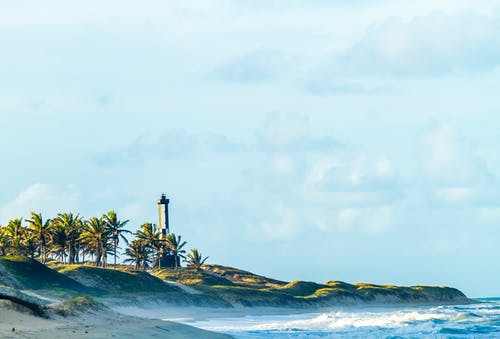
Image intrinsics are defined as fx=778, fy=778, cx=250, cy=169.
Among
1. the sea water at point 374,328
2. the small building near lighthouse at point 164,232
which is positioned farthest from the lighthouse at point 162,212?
the sea water at point 374,328

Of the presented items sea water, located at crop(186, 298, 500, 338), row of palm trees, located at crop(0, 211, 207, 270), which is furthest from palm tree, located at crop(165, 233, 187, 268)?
sea water, located at crop(186, 298, 500, 338)

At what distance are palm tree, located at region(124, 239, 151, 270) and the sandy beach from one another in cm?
9036

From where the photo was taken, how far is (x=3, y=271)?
78.1 meters

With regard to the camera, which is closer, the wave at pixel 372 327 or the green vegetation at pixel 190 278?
the wave at pixel 372 327

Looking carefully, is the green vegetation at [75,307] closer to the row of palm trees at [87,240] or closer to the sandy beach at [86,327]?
the sandy beach at [86,327]

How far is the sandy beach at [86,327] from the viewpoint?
31.9 m

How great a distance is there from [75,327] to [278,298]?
6879 cm

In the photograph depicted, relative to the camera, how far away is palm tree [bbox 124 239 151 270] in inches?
5448

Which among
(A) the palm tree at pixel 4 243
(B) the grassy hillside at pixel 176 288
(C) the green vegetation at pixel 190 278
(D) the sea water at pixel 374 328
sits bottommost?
(D) the sea water at pixel 374 328

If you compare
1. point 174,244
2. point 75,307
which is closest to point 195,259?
point 174,244

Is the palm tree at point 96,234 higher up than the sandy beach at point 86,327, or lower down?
higher up

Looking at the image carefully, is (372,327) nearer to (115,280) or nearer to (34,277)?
(34,277)

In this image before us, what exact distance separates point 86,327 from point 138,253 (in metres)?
102

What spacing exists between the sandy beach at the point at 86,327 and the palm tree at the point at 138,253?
296 ft
